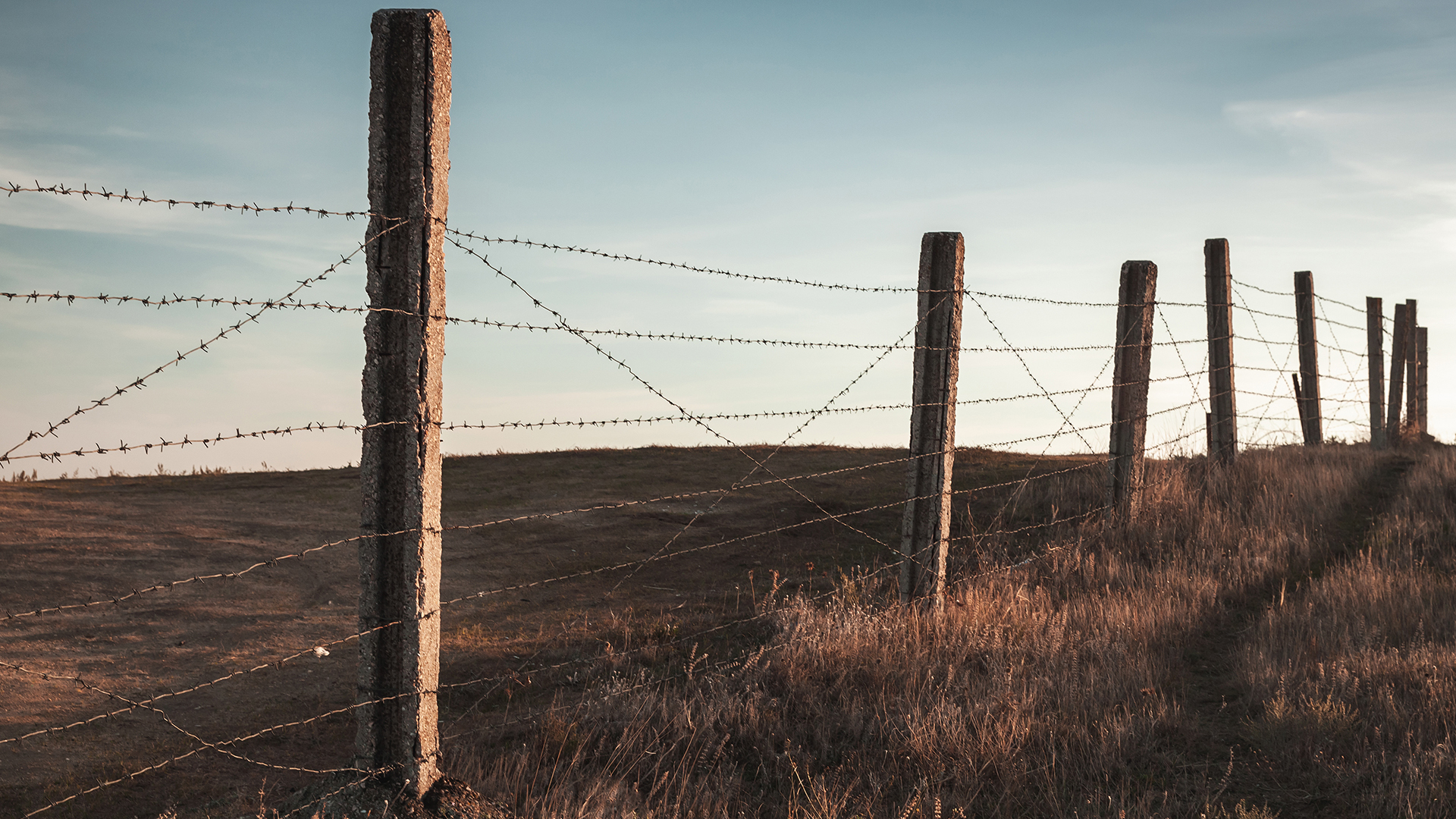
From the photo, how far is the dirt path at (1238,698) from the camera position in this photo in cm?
466

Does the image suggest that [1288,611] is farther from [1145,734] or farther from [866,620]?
[866,620]

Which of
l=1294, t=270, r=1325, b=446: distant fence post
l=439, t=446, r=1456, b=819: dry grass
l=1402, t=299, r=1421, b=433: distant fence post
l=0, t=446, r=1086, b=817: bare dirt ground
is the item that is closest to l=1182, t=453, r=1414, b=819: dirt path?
l=439, t=446, r=1456, b=819: dry grass

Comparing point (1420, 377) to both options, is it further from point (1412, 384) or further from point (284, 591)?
point (284, 591)

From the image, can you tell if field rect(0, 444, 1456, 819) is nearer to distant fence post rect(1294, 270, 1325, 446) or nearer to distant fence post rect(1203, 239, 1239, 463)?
distant fence post rect(1203, 239, 1239, 463)

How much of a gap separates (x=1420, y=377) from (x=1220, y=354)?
37.9 ft

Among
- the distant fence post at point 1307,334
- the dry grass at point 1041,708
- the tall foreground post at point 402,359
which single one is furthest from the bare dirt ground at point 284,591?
the distant fence post at point 1307,334

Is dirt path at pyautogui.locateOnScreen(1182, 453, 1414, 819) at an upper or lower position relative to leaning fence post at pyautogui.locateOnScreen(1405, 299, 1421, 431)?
lower

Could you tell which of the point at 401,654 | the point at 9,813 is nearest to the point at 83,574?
the point at 9,813

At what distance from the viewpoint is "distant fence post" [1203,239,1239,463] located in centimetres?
1145

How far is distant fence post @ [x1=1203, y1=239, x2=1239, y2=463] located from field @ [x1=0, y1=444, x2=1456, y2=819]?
0.37 meters

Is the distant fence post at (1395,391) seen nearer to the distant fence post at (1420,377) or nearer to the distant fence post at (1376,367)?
the distant fence post at (1376,367)

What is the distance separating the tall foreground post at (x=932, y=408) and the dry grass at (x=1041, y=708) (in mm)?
335

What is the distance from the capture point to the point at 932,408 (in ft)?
22.2

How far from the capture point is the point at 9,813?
448 cm
